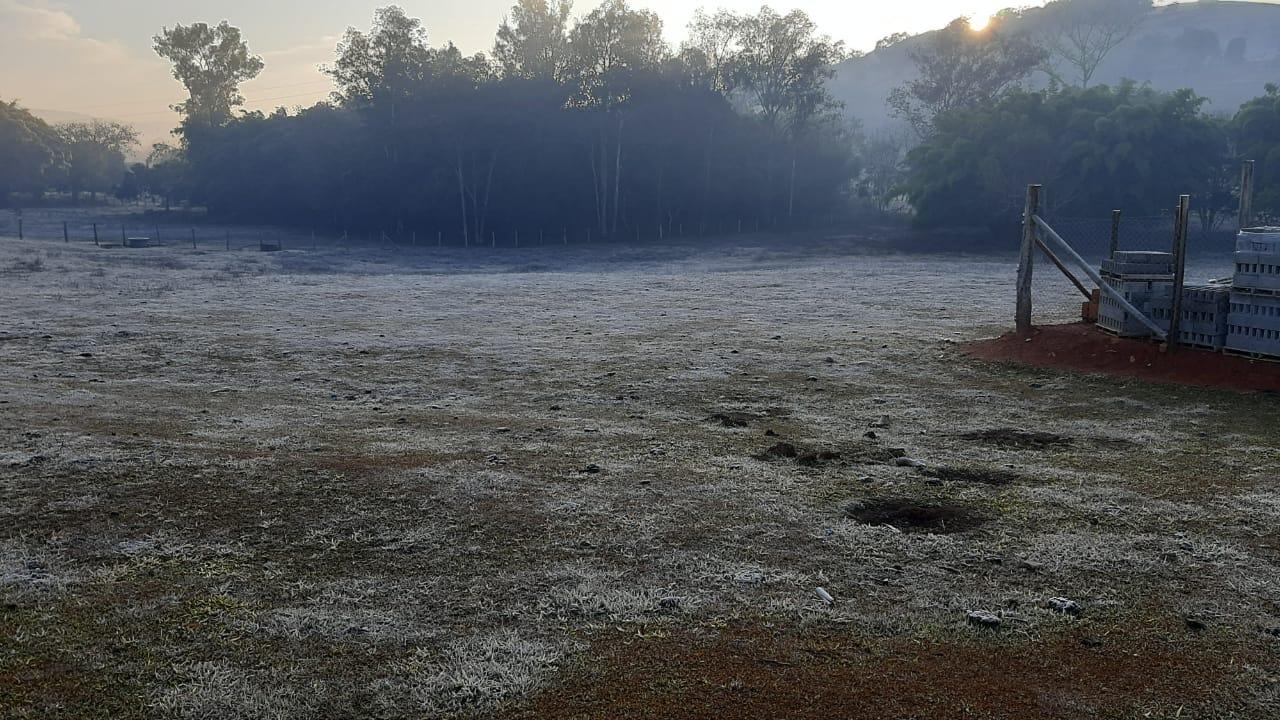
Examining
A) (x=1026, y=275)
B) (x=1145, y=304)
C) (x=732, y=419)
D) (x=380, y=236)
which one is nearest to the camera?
(x=732, y=419)

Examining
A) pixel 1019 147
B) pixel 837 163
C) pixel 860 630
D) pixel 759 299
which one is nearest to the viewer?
pixel 860 630

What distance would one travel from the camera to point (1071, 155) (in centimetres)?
4775

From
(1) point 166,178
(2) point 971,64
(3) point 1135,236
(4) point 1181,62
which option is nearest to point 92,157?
(1) point 166,178

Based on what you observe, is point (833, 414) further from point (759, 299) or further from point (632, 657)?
point (759, 299)

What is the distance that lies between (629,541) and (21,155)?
94.4 metres

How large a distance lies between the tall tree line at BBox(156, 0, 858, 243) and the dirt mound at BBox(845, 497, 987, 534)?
1963 inches

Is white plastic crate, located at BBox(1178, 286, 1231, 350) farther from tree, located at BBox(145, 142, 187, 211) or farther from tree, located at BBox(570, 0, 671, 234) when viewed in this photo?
tree, located at BBox(145, 142, 187, 211)

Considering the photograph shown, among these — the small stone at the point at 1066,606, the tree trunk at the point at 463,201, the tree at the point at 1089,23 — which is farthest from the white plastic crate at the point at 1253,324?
the tree at the point at 1089,23

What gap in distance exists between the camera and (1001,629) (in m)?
5.10

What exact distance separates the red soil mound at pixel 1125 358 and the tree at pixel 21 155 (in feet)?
290

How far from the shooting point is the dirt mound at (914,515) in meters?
6.79

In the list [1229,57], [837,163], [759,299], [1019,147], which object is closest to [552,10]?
[837,163]

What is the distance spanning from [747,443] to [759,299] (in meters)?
16.3

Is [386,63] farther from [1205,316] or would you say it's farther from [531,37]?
[1205,316]
